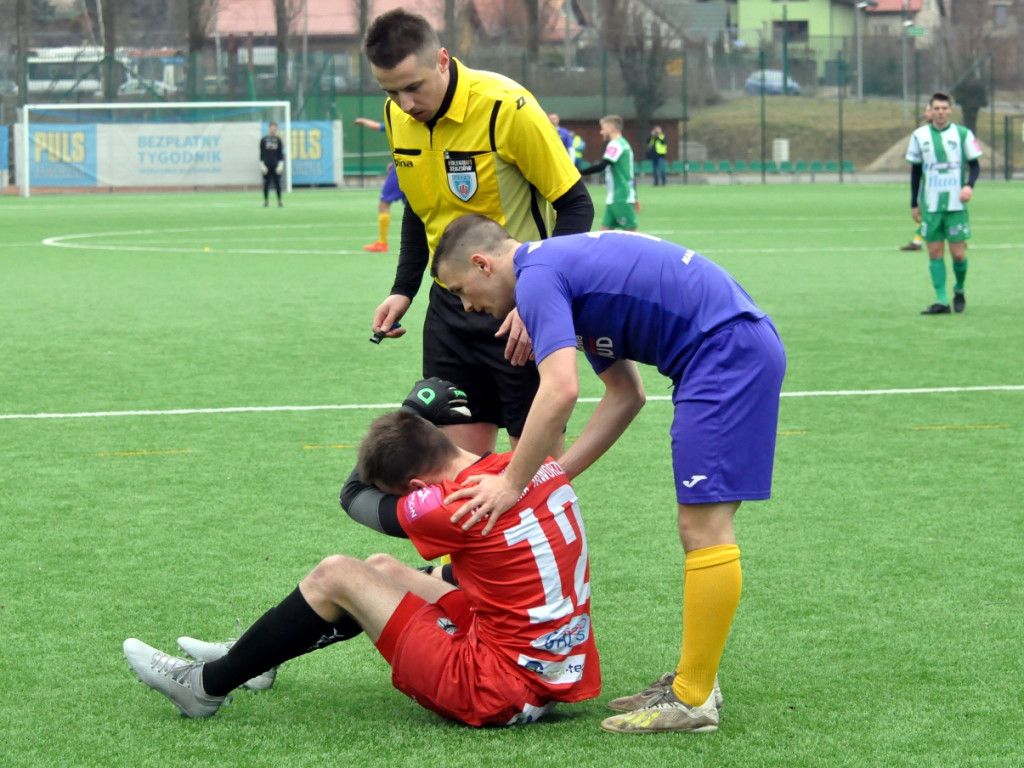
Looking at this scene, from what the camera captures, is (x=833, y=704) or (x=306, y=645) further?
(x=833, y=704)

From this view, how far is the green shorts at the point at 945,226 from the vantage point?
13273 millimetres

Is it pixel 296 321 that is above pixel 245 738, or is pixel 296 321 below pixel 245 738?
above

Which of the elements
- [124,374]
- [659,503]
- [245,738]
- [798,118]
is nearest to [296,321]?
[124,374]

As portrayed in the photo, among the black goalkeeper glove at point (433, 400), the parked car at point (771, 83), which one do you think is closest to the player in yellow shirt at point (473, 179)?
the black goalkeeper glove at point (433, 400)

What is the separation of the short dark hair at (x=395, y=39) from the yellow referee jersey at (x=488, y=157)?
220mm

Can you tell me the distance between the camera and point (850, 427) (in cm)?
812

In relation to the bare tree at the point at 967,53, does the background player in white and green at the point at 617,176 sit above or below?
below

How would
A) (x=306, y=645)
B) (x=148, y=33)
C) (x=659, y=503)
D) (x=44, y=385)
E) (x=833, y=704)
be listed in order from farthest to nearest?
(x=148, y=33) < (x=44, y=385) < (x=659, y=503) < (x=833, y=704) < (x=306, y=645)

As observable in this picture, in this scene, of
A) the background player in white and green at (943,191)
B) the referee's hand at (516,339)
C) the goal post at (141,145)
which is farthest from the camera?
the goal post at (141,145)

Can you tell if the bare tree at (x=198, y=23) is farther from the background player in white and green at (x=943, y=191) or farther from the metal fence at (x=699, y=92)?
Result: the background player in white and green at (x=943, y=191)

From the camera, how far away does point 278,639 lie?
3.76 metres

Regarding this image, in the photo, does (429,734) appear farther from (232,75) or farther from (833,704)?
(232,75)

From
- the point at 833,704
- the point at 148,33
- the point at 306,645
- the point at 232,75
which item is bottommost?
the point at 833,704

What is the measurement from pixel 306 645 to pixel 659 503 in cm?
298
